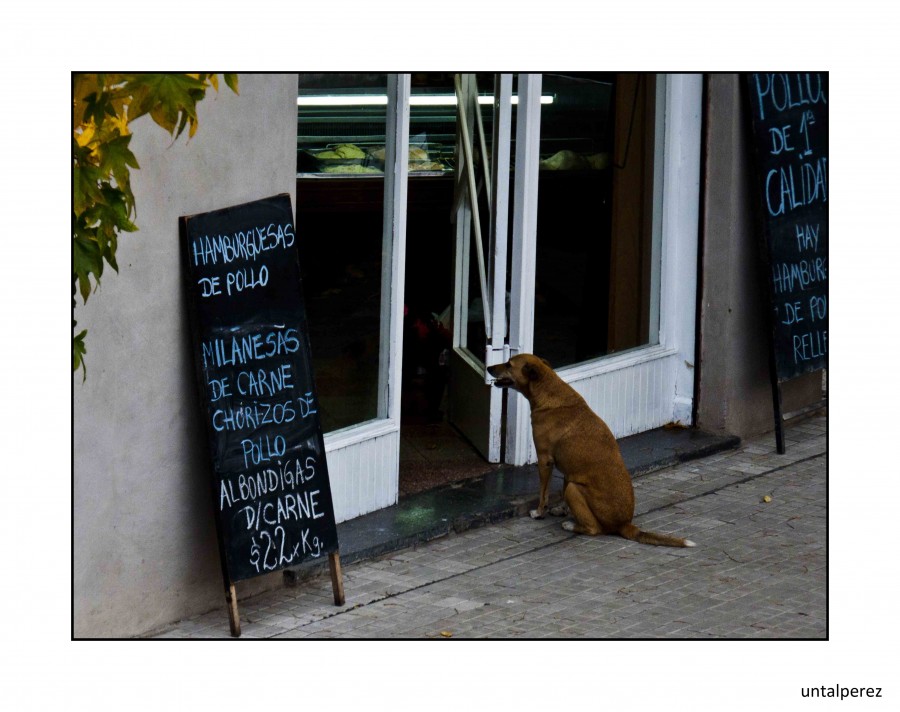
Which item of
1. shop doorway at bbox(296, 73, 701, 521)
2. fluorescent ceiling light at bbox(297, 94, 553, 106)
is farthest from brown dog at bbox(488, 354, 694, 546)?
fluorescent ceiling light at bbox(297, 94, 553, 106)

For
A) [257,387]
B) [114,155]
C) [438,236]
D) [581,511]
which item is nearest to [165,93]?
[114,155]

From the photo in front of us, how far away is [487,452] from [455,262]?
1.31 meters

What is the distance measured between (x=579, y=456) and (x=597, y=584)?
882mm

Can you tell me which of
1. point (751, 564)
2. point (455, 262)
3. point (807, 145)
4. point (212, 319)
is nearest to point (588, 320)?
point (455, 262)

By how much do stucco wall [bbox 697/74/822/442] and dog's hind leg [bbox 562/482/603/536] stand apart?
7.05ft

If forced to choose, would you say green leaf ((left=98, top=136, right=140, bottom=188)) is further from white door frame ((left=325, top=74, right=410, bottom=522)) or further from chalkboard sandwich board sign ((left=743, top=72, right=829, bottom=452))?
chalkboard sandwich board sign ((left=743, top=72, right=829, bottom=452))

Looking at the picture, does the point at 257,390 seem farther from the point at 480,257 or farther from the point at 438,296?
the point at 438,296

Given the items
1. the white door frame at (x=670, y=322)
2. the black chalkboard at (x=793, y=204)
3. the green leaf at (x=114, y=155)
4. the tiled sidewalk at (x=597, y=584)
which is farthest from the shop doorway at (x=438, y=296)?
the green leaf at (x=114, y=155)

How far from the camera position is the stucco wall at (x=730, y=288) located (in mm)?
9328

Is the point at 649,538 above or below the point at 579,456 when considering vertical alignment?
below

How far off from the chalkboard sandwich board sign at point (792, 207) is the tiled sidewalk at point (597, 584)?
4.20 feet

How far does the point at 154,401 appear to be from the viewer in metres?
6.22
